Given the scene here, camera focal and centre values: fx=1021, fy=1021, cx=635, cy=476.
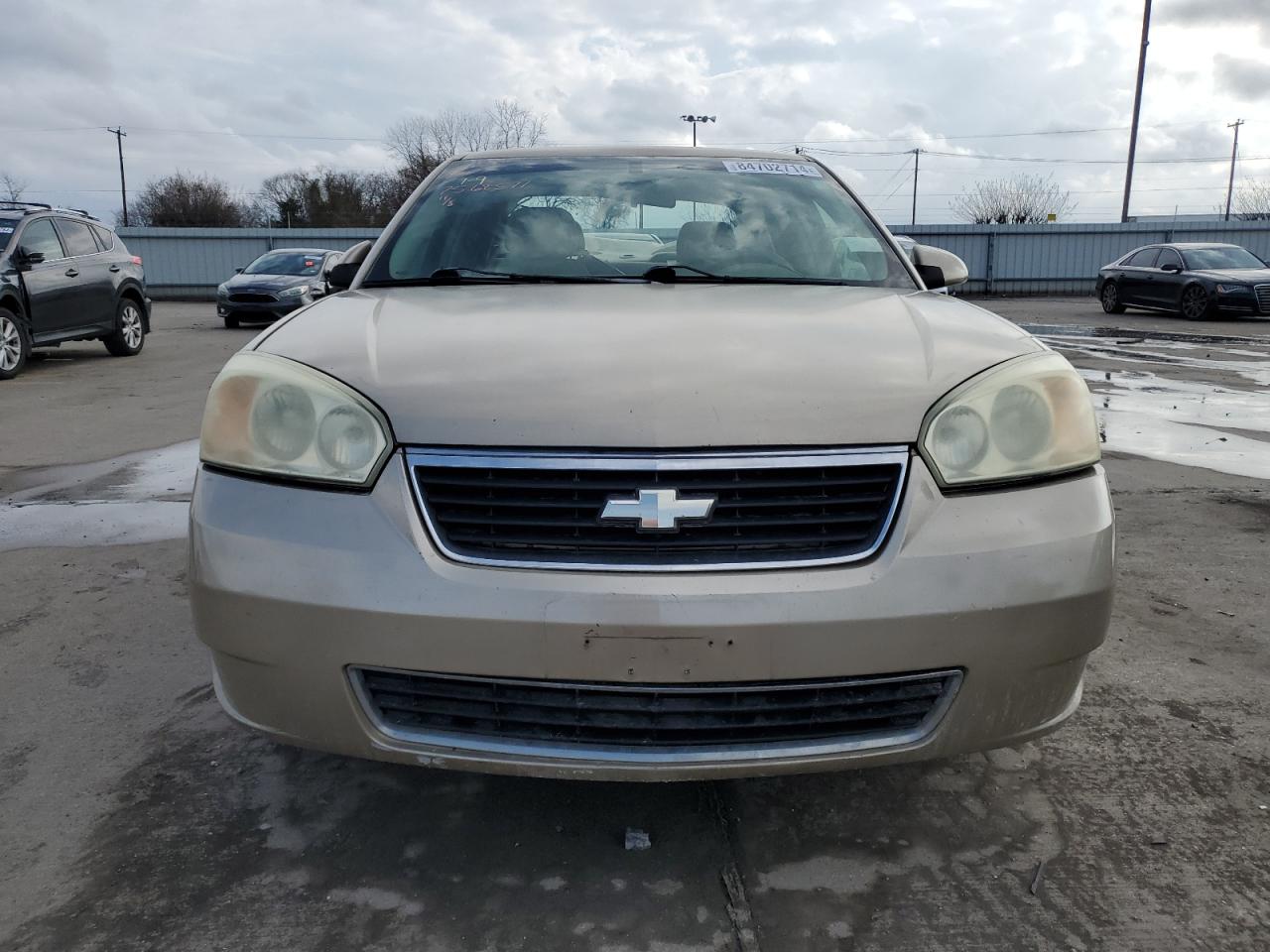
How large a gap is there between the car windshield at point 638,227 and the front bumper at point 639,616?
3.80ft

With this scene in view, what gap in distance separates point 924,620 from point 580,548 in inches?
23.8

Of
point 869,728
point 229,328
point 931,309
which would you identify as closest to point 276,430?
point 869,728

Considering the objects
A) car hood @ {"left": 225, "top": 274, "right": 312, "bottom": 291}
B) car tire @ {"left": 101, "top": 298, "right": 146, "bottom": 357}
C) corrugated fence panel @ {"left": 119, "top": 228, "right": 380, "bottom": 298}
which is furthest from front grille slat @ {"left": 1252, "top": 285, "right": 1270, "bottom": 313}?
corrugated fence panel @ {"left": 119, "top": 228, "right": 380, "bottom": 298}

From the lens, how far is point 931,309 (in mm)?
2449

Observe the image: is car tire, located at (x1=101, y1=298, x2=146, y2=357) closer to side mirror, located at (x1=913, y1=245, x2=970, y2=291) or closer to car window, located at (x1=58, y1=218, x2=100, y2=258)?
car window, located at (x1=58, y1=218, x2=100, y2=258)

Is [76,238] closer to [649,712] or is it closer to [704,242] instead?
[704,242]

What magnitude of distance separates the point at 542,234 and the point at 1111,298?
18.6 meters

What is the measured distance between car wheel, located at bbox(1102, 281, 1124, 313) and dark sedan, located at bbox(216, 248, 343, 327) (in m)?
13.8

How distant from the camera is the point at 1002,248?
28.3 meters

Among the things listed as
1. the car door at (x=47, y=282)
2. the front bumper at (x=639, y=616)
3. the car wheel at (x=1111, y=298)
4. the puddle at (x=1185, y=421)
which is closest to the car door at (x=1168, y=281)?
the car wheel at (x=1111, y=298)

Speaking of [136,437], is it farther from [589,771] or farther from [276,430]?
[589,771]

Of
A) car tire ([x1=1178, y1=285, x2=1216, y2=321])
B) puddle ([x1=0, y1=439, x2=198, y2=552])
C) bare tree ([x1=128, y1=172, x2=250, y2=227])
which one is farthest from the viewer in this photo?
bare tree ([x1=128, y1=172, x2=250, y2=227])

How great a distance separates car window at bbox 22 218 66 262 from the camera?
10.3m

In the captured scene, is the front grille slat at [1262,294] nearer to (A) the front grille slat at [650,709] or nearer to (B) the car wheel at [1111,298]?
(B) the car wheel at [1111,298]
